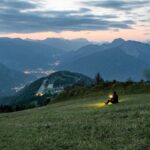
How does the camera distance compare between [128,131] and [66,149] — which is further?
[128,131]

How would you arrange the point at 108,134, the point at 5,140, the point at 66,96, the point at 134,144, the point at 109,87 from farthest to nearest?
1. the point at 66,96
2. the point at 109,87
3. the point at 5,140
4. the point at 108,134
5. the point at 134,144

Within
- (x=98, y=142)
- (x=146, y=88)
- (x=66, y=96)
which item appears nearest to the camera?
(x=98, y=142)

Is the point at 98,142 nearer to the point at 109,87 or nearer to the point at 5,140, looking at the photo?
the point at 5,140

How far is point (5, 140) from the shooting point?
85.6 ft

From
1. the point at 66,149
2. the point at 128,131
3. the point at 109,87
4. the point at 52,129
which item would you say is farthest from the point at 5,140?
the point at 109,87

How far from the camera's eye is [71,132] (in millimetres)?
26125

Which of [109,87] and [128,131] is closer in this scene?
[128,131]

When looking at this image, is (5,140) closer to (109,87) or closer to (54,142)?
(54,142)

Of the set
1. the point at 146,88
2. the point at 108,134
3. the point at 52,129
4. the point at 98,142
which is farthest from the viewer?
the point at 146,88

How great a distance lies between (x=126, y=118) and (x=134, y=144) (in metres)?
8.82

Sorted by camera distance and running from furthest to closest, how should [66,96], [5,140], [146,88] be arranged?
[66,96] < [146,88] < [5,140]

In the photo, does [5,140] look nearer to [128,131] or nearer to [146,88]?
[128,131]

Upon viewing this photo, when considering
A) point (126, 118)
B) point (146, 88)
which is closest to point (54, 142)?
point (126, 118)

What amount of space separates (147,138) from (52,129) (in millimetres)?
8754
